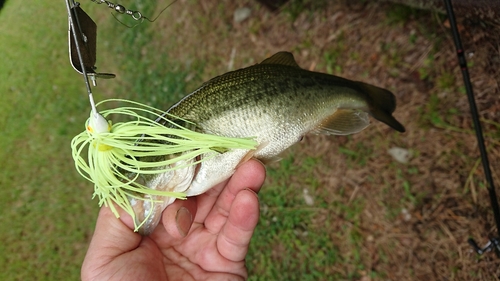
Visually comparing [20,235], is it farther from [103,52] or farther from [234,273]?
[234,273]

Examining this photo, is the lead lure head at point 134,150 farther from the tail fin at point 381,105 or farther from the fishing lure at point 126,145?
the tail fin at point 381,105

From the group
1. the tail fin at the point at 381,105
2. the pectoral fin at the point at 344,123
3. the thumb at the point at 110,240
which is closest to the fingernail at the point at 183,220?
the thumb at the point at 110,240

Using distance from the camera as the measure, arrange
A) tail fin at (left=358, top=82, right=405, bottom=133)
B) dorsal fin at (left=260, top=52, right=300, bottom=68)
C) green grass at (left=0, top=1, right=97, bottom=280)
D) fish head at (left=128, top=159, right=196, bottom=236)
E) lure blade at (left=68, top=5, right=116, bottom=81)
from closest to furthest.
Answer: lure blade at (left=68, top=5, right=116, bottom=81) < fish head at (left=128, top=159, right=196, bottom=236) < dorsal fin at (left=260, top=52, right=300, bottom=68) < tail fin at (left=358, top=82, right=405, bottom=133) < green grass at (left=0, top=1, right=97, bottom=280)

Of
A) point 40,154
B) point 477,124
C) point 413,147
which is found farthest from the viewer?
point 40,154

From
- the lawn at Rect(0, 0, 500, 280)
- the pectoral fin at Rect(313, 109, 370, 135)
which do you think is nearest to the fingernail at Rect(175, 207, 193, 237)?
the pectoral fin at Rect(313, 109, 370, 135)

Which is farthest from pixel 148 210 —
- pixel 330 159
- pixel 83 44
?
pixel 330 159

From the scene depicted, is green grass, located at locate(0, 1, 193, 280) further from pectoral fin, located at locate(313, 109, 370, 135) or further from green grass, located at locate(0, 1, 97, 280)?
pectoral fin, located at locate(313, 109, 370, 135)

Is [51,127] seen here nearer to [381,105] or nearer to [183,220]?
[183,220]
